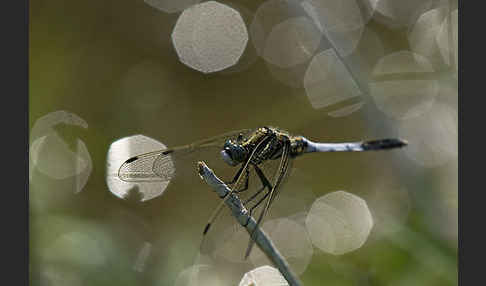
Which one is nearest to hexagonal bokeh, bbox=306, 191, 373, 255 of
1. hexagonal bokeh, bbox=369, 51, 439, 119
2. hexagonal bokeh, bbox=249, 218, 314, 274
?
hexagonal bokeh, bbox=249, 218, 314, 274

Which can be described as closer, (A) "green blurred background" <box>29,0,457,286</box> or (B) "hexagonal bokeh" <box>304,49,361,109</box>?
(A) "green blurred background" <box>29,0,457,286</box>

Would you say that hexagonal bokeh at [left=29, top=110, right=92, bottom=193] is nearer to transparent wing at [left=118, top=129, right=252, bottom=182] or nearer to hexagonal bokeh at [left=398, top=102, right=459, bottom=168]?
transparent wing at [left=118, top=129, right=252, bottom=182]

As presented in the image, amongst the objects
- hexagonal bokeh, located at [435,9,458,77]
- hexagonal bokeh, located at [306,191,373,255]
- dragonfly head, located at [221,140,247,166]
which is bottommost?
hexagonal bokeh, located at [306,191,373,255]

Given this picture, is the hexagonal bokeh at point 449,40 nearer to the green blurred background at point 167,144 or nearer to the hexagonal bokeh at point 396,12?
the green blurred background at point 167,144

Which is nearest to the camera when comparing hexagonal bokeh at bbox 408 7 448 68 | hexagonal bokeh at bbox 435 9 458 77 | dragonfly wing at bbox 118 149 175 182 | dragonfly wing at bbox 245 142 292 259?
dragonfly wing at bbox 245 142 292 259

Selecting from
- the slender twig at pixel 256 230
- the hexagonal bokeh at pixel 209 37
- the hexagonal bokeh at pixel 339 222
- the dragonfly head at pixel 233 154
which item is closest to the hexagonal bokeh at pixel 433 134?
the hexagonal bokeh at pixel 339 222

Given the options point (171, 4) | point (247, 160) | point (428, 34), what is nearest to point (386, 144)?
point (247, 160)
